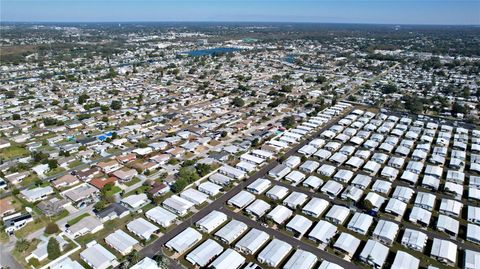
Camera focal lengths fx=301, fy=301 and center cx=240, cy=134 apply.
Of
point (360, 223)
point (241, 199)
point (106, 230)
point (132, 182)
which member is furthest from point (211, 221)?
point (360, 223)

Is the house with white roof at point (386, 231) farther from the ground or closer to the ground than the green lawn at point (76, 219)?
farther from the ground

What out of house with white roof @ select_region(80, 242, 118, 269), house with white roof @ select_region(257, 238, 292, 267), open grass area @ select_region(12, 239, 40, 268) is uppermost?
house with white roof @ select_region(257, 238, 292, 267)

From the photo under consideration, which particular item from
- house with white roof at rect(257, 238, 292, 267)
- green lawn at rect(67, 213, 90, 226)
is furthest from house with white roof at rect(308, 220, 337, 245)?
green lawn at rect(67, 213, 90, 226)

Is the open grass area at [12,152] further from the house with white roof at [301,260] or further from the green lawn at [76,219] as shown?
Result: the house with white roof at [301,260]

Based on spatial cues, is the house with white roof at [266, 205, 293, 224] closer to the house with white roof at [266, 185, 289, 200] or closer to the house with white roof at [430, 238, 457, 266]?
the house with white roof at [266, 185, 289, 200]

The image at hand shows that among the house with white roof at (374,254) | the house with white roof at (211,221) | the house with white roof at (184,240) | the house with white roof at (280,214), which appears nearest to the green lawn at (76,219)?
the house with white roof at (184,240)

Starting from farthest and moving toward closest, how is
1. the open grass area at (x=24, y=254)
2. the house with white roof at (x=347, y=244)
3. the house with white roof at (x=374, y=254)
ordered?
1. the house with white roof at (x=347, y=244)
2. the open grass area at (x=24, y=254)
3. the house with white roof at (x=374, y=254)
